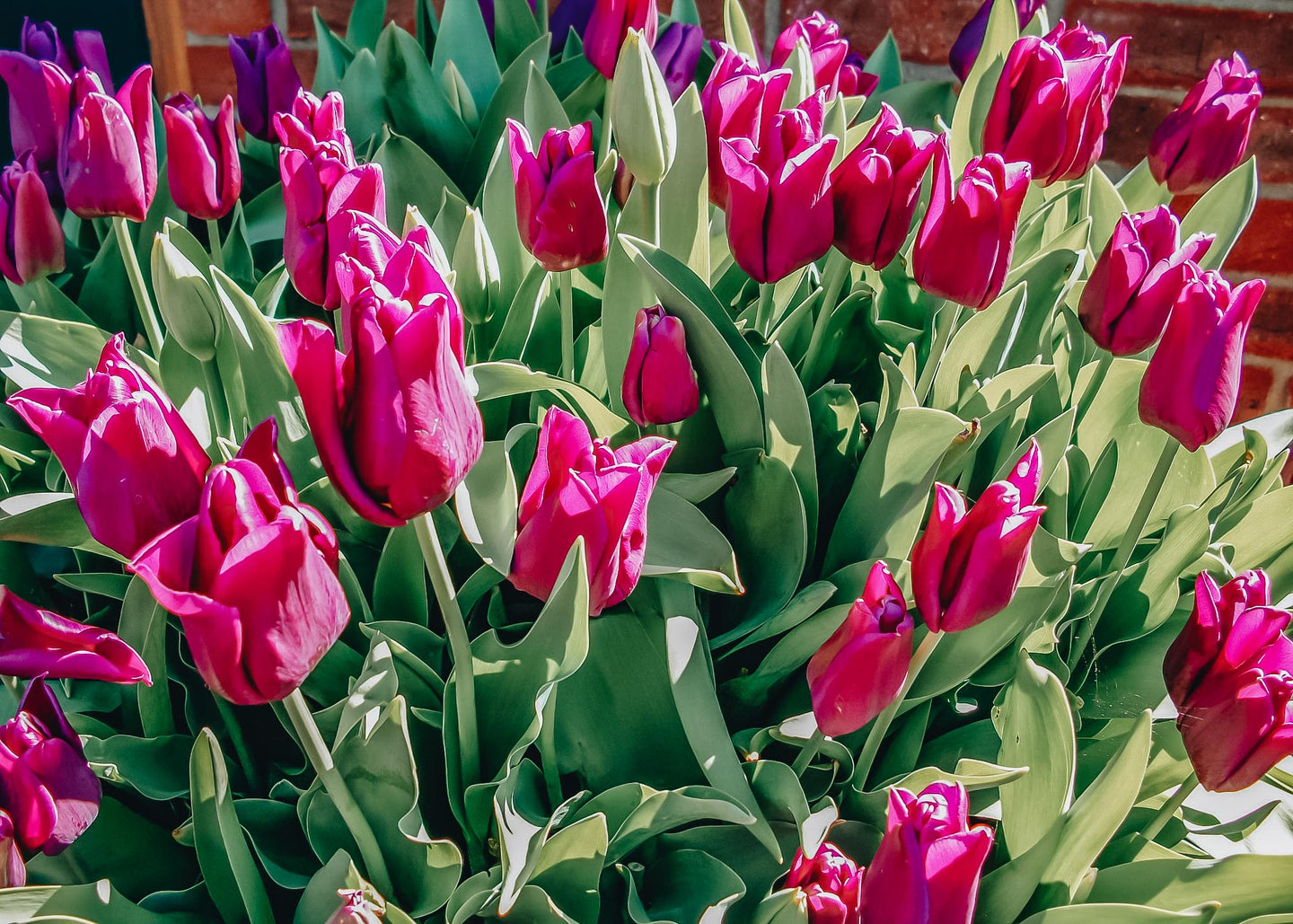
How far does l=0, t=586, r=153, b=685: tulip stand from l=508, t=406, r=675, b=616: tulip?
0.12 m

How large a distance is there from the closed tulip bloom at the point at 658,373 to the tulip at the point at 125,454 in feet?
0.54

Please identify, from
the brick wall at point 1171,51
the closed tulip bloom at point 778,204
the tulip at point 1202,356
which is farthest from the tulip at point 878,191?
the brick wall at point 1171,51

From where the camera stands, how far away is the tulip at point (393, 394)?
9.8 inches

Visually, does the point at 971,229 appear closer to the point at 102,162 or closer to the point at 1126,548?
the point at 1126,548

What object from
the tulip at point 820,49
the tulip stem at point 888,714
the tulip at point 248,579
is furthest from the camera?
the tulip at point 820,49

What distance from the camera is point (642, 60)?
0.42 m

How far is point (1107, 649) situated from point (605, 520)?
1.02 feet

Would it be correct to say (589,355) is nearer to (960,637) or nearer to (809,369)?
(809,369)

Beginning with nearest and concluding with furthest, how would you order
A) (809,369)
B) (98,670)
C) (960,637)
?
(98,670) → (960,637) → (809,369)

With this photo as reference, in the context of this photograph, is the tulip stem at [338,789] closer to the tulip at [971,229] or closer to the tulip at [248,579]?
the tulip at [248,579]

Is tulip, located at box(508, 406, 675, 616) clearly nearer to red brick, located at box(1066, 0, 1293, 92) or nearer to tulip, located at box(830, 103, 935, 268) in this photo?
tulip, located at box(830, 103, 935, 268)

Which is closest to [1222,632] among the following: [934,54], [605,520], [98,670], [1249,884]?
[1249,884]

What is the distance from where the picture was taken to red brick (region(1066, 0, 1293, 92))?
1.04 meters

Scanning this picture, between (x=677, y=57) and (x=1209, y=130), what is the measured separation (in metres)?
0.31
